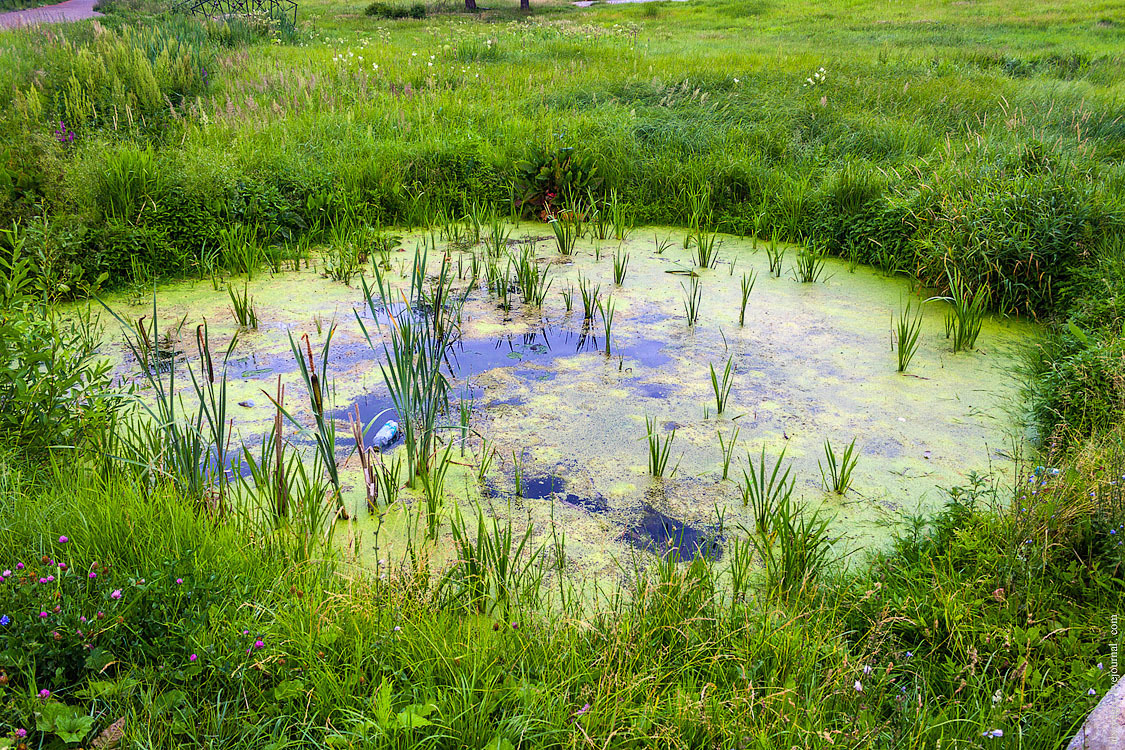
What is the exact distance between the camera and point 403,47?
1167cm

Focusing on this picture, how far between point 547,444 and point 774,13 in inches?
781

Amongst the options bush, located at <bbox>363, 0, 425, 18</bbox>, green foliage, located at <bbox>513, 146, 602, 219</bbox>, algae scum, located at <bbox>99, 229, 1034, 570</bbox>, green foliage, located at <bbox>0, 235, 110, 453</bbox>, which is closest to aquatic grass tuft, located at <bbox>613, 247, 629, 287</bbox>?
algae scum, located at <bbox>99, 229, 1034, 570</bbox>

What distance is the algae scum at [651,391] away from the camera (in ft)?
9.55

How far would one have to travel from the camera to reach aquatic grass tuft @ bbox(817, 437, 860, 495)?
114 inches

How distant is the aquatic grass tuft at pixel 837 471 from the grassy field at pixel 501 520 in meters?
0.32

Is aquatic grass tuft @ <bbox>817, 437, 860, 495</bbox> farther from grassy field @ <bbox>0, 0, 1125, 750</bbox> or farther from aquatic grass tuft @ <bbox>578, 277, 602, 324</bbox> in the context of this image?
aquatic grass tuft @ <bbox>578, 277, 602, 324</bbox>

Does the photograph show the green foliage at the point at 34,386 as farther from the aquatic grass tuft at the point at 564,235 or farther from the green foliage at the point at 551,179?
the green foliage at the point at 551,179

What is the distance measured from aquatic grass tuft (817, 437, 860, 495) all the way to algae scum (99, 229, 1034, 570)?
0.05m

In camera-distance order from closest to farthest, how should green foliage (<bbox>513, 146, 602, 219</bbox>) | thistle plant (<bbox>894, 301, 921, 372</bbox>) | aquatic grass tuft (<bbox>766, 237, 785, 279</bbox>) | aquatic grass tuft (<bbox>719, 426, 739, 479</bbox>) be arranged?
aquatic grass tuft (<bbox>719, 426, 739, 479</bbox>), thistle plant (<bbox>894, 301, 921, 372</bbox>), aquatic grass tuft (<bbox>766, 237, 785, 279</bbox>), green foliage (<bbox>513, 146, 602, 219</bbox>)

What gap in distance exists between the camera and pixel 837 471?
3066 mm

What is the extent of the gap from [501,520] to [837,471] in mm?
1345

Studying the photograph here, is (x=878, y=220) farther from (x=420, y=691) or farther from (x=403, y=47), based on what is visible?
(x=403, y=47)

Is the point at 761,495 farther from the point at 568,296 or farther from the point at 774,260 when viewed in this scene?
the point at 774,260

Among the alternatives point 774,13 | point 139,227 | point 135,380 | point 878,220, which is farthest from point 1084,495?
point 774,13
